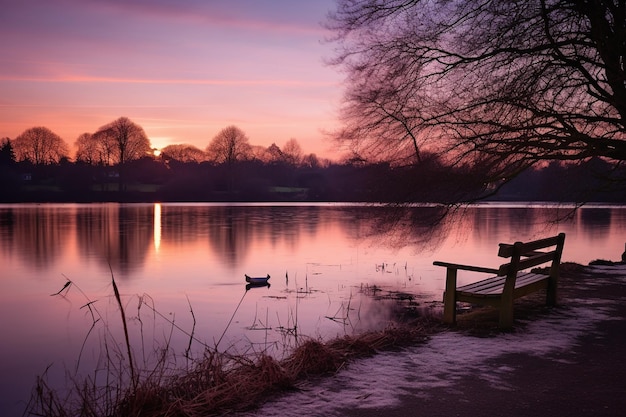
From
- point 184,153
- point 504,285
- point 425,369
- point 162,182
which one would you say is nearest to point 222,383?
point 425,369

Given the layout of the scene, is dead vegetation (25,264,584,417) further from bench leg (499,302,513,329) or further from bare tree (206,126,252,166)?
bare tree (206,126,252,166)

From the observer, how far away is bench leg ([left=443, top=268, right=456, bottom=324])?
28.6 ft

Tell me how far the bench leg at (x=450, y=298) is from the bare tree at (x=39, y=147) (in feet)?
390

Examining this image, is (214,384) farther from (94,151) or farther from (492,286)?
(94,151)

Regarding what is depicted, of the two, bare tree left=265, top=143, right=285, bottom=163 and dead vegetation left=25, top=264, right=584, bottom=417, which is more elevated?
bare tree left=265, top=143, right=285, bottom=163

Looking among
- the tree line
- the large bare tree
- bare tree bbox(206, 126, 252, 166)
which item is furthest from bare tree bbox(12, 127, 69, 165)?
the large bare tree

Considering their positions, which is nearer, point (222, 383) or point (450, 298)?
point (222, 383)

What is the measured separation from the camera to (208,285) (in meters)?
20.2

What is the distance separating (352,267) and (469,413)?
1868cm

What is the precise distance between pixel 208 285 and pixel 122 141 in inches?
3654

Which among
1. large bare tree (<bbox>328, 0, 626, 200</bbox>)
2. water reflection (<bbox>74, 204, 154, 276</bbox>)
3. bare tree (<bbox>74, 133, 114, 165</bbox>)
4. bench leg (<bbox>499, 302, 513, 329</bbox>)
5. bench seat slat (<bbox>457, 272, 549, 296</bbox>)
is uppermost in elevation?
bare tree (<bbox>74, 133, 114, 165</bbox>)

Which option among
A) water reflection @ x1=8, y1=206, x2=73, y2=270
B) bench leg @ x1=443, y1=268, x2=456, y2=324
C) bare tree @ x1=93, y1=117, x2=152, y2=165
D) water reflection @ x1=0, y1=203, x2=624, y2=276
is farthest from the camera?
bare tree @ x1=93, y1=117, x2=152, y2=165

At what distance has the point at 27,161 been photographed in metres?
113

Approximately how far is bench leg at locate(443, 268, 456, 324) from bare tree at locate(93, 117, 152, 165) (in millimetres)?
103334
